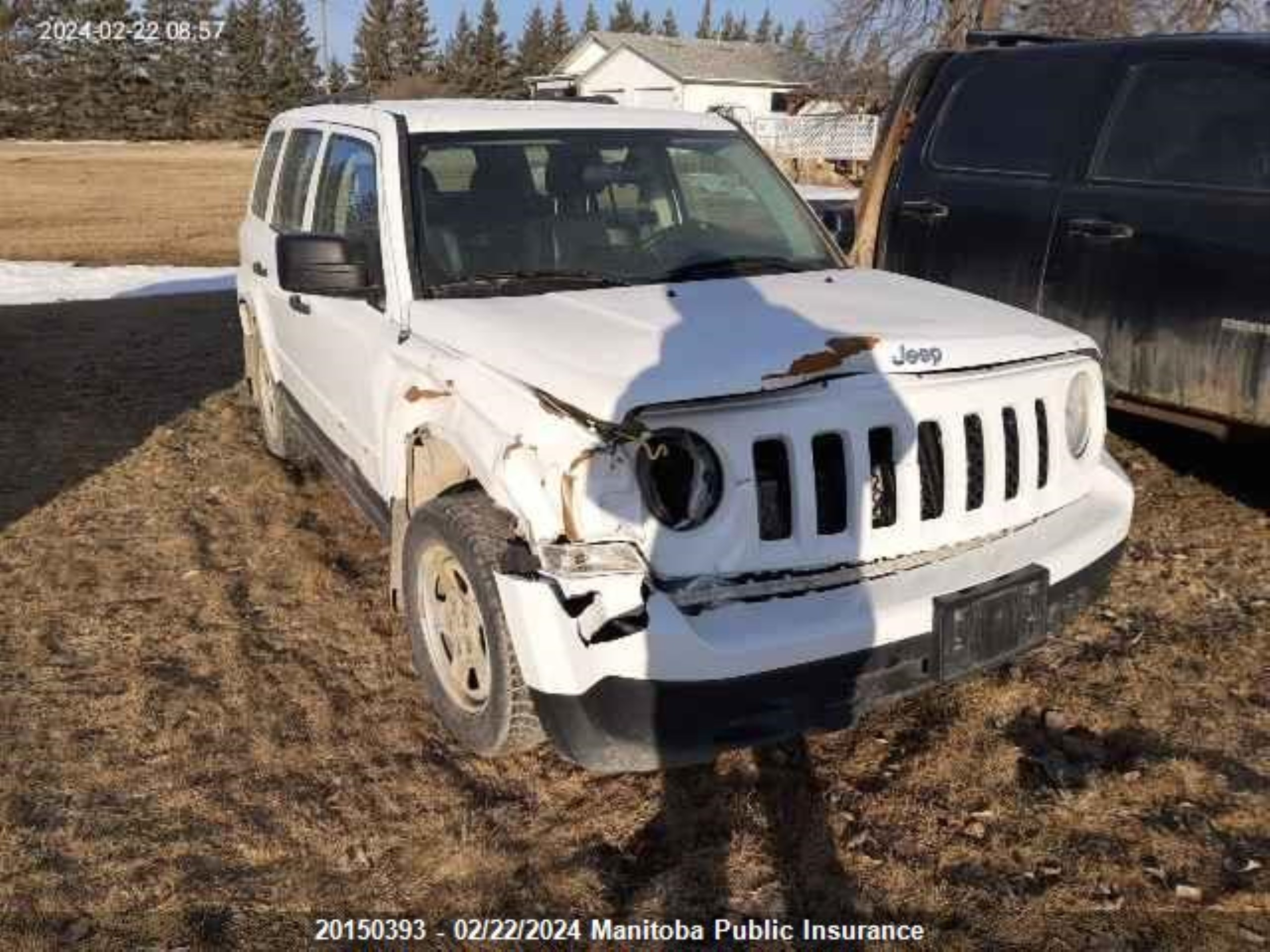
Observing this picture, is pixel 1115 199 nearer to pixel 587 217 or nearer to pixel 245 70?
pixel 587 217

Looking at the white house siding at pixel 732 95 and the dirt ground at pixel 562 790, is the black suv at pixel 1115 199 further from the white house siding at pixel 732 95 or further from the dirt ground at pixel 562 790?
the white house siding at pixel 732 95

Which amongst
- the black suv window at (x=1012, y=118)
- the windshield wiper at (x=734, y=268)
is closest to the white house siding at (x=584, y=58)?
the black suv window at (x=1012, y=118)

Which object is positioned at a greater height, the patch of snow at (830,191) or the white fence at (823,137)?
the white fence at (823,137)

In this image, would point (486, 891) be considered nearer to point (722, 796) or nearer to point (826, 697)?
point (722, 796)

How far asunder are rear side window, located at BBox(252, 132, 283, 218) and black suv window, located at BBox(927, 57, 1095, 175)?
3.31 m

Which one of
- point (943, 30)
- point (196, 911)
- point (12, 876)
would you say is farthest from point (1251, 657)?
point (943, 30)

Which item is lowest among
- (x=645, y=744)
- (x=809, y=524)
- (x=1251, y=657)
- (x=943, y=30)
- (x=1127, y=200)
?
(x=1251, y=657)

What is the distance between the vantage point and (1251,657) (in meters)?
3.91

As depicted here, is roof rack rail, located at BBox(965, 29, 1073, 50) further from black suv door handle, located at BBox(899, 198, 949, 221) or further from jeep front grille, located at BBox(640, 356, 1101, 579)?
jeep front grille, located at BBox(640, 356, 1101, 579)

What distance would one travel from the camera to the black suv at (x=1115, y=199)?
4.42 metres

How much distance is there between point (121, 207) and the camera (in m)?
23.0

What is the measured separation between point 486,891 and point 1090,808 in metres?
1.62

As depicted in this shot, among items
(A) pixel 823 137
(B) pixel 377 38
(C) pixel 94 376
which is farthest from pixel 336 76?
(C) pixel 94 376

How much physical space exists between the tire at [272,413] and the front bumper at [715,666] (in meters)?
3.23
